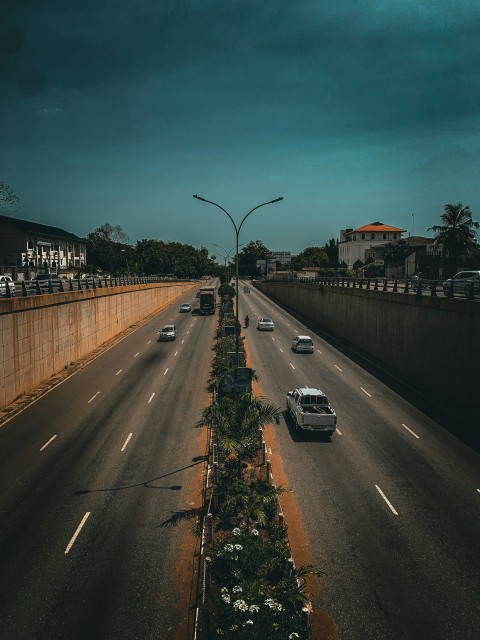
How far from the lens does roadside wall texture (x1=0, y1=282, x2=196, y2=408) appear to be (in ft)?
81.7

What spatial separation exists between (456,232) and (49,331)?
62081 mm

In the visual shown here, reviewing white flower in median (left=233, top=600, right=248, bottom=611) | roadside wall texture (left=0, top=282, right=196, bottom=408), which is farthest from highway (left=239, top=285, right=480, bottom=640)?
roadside wall texture (left=0, top=282, right=196, bottom=408)

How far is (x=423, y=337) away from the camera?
2939 centimetres

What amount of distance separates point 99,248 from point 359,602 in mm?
154843

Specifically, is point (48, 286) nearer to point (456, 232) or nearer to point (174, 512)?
point (174, 512)

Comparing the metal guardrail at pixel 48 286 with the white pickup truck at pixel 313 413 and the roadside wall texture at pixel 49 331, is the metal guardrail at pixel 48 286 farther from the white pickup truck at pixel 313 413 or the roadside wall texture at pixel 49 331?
the white pickup truck at pixel 313 413

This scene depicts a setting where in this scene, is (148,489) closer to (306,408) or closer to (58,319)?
(306,408)

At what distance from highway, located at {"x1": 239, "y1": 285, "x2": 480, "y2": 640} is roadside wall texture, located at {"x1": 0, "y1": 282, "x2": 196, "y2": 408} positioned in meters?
14.8

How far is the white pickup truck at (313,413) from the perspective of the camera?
68.7 ft

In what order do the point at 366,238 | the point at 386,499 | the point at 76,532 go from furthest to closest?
the point at 366,238
the point at 386,499
the point at 76,532

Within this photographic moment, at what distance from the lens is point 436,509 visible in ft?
48.8

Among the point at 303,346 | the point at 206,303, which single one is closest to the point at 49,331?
the point at 303,346

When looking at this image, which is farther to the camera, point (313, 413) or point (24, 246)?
point (24, 246)

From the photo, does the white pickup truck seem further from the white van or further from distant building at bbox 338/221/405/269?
distant building at bbox 338/221/405/269
